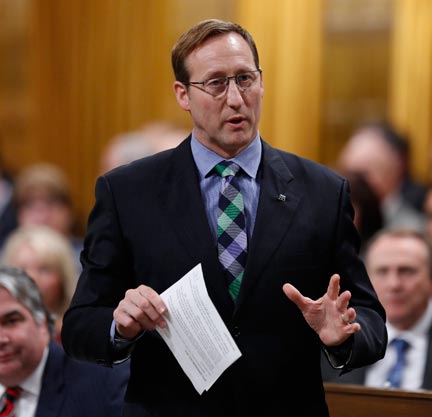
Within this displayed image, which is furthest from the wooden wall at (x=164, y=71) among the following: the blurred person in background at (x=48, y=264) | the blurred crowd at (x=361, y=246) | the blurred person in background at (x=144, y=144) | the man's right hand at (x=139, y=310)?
the man's right hand at (x=139, y=310)

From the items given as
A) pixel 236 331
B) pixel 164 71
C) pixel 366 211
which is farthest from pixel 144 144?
pixel 236 331

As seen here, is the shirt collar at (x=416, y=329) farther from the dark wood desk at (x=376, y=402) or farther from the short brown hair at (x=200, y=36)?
the short brown hair at (x=200, y=36)

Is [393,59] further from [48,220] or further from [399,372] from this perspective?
[399,372]

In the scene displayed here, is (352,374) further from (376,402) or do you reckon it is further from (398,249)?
(376,402)

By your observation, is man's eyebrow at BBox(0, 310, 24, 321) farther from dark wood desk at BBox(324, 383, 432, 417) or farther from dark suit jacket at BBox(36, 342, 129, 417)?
dark wood desk at BBox(324, 383, 432, 417)

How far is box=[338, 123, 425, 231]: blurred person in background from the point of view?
21.2 ft

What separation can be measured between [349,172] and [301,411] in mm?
3600

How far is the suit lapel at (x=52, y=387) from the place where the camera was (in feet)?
11.3

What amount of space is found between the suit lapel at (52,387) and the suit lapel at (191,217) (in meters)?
1.10

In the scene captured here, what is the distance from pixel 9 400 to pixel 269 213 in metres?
1.39

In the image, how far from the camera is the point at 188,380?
2.55m

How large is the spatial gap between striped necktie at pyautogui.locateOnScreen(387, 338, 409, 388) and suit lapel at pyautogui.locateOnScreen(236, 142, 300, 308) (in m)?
1.78

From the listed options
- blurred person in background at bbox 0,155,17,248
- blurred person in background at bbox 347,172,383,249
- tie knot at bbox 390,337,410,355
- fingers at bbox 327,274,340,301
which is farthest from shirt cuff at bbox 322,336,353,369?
blurred person in background at bbox 0,155,17,248

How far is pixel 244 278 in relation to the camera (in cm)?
250
